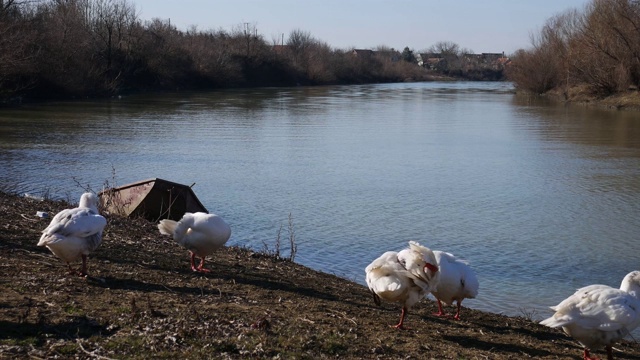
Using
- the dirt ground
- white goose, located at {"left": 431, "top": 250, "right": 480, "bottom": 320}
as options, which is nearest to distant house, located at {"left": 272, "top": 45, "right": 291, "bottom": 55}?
the dirt ground

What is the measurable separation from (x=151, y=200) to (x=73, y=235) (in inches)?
254

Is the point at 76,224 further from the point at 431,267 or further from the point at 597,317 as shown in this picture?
the point at 597,317

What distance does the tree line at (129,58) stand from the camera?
50438 millimetres

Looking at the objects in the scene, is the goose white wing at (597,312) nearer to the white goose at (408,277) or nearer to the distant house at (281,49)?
the white goose at (408,277)

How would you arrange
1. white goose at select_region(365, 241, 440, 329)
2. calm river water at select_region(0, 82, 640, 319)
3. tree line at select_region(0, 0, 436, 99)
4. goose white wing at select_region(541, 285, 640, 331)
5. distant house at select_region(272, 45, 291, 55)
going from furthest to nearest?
1. distant house at select_region(272, 45, 291, 55)
2. tree line at select_region(0, 0, 436, 99)
3. calm river water at select_region(0, 82, 640, 319)
4. white goose at select_region(365, 241, 440, 329)
5. goose white wing at select_region(541, 285, 640, 331)

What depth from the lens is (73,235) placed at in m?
7.55

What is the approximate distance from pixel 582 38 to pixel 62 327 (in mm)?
63212

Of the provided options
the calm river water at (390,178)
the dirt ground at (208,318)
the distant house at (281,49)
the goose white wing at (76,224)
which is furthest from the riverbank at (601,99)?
the goose white wing at (76,224)

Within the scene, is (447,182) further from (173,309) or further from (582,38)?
(582,38)

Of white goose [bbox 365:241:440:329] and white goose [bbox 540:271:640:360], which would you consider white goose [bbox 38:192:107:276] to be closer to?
white goose [bbox 365:241:440:329]

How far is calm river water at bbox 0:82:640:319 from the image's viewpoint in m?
14.1

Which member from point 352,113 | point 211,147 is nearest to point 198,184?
point 211,147

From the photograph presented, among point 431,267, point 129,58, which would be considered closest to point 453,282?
point 431,267

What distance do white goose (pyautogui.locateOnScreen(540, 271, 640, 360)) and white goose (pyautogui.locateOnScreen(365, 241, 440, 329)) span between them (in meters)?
1.16
